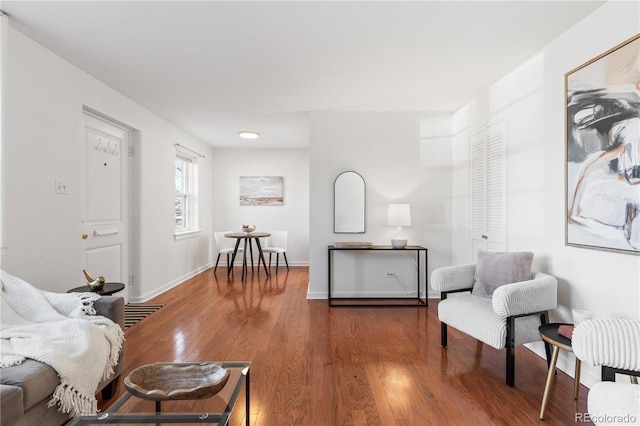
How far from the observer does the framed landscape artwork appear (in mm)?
7133

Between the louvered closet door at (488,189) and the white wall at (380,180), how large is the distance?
0.62 metres

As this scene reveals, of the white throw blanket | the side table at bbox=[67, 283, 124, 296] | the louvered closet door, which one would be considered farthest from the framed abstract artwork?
the side table at bbox=[67, 283, 124, 296]

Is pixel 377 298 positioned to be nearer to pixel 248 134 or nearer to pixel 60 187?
pixel 248 134

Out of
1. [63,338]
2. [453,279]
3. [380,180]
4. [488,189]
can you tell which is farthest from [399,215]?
[63,338]

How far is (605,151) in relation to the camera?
2.08 m

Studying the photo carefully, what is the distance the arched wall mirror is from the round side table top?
8.34 ft

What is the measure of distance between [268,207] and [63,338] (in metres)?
5.48

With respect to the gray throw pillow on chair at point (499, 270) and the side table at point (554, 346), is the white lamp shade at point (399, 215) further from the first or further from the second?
the side table at point (554, 346)

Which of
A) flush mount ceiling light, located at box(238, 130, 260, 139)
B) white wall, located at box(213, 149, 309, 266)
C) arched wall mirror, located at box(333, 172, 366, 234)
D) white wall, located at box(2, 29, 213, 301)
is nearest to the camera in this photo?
white wall, located at box(2, 29, 213, 301)

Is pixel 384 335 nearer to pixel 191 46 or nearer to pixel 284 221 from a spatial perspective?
pixel 191 46

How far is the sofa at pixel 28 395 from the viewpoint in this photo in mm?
1344

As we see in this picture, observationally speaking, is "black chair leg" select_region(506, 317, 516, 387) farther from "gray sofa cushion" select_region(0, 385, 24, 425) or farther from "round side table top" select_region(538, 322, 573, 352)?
"gray sofa cushion" select_region(0, 385, 24, 425)

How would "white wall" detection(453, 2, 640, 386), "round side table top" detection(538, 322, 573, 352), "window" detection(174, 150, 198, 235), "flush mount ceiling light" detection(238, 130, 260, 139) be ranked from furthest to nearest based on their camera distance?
"window" detection(174, 150, 198, 235)
"flush mount ceiling light" detection(238, 130, 260, 139)
"white wall" detection(453, 2, 640, 386)
"round side table top" detection(538, 322, 573, 352)

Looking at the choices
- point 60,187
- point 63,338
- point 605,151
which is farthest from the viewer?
point 60,187
